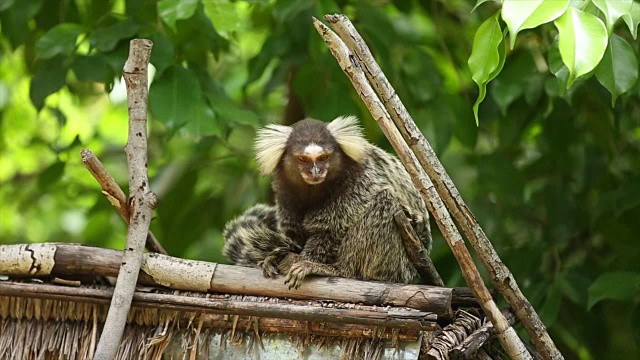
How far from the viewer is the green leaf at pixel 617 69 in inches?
128

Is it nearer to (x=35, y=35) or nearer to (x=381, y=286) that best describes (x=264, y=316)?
(x=381, y=286)

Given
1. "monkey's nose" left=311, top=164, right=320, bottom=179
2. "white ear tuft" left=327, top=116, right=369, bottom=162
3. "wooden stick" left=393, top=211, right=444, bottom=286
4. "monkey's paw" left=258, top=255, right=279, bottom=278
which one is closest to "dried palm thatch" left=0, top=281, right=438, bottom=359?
"monkey's paw" left=258, top=255, right=279, bottom=278

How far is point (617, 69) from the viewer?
3250mm

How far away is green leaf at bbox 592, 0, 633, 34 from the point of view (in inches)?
99.4

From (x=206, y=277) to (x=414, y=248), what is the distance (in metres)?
Result: 0.86

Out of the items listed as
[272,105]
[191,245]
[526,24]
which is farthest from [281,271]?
[272,105]

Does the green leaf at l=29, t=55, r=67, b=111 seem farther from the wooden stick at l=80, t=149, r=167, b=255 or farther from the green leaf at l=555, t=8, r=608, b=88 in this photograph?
the green leaf at l=555, t=8, r=608, b=88

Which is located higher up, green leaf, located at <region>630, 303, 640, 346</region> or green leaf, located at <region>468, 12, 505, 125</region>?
green leaf, located at <region>468, 12, 505, 125</region>

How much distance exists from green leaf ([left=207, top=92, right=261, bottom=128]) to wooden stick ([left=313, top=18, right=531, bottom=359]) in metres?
1.29

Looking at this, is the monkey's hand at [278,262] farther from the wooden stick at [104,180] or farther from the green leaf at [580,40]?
the green leaf at [580,40]

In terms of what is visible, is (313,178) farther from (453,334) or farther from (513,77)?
(513,77)

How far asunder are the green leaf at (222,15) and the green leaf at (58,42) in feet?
2.35

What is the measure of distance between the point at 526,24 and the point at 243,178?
13.1 ft

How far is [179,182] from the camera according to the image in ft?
19.4
